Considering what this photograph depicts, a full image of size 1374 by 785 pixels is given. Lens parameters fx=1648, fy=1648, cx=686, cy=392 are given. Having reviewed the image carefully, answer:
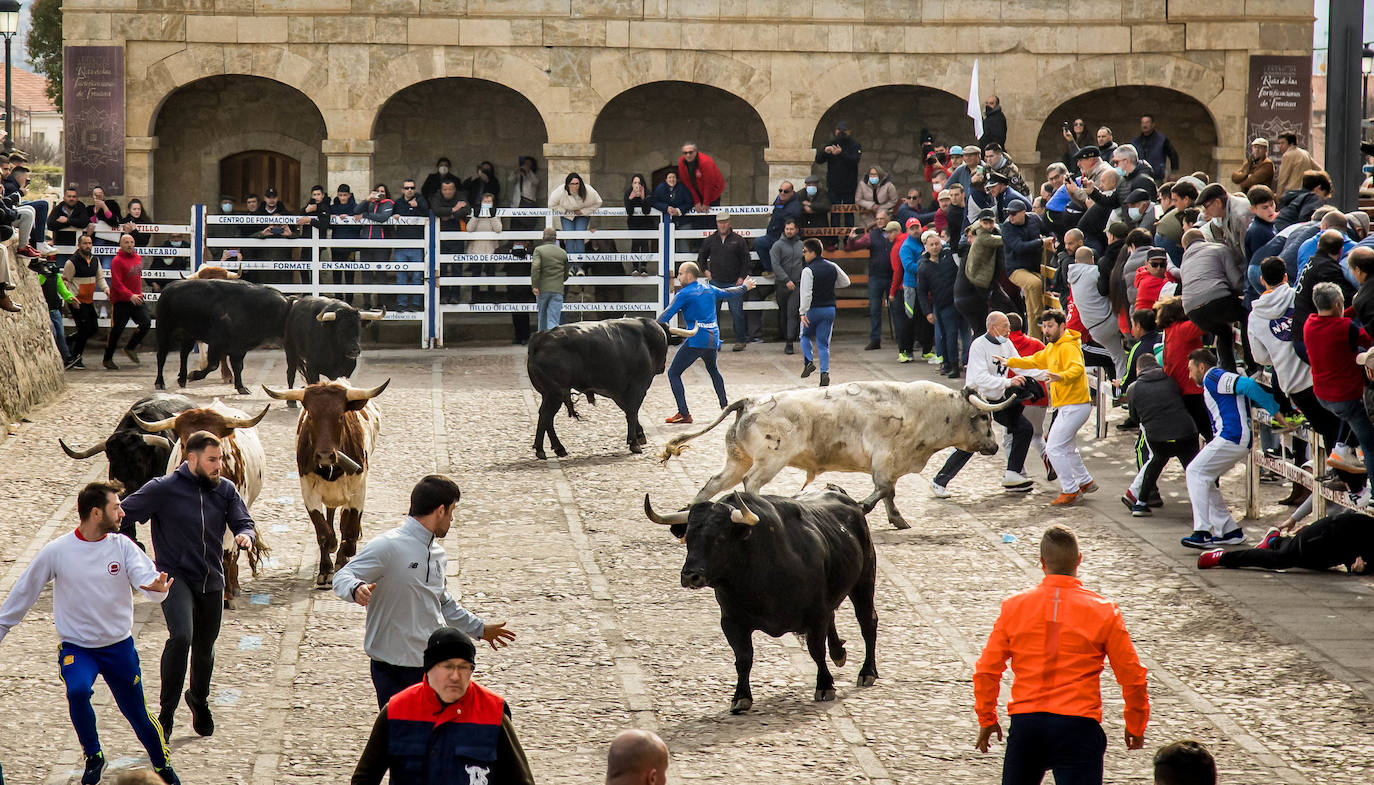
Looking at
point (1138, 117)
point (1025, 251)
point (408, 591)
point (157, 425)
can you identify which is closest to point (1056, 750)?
point (408, 591)

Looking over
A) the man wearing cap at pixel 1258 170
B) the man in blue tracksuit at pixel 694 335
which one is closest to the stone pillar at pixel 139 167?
the man in blue tracksuit at pixel 694 335

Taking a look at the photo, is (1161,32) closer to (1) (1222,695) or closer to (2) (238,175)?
(2) (238,175)

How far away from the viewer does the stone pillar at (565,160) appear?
26500 mm

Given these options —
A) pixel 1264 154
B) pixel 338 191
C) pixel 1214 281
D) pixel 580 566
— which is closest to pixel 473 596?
pixel 580 566

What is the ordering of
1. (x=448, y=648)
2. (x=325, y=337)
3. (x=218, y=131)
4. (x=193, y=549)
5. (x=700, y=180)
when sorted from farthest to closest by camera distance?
(x=218, y=131) → (x=700, y=180) → (x=325, y=337) → (x=193, y=549) → (x=448, y=648)

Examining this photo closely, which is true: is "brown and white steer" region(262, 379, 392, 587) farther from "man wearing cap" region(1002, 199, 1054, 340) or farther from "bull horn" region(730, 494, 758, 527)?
"man wearing cap" region(1002, 199, 1054, 340)

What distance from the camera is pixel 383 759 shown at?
560 cm

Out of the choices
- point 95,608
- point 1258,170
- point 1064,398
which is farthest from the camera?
point 1258,170

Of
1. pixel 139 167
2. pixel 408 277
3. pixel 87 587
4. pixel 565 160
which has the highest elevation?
pixel 565 160

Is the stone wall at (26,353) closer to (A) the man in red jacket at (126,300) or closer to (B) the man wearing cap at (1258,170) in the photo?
(A) the man in red jacket at (126,300)

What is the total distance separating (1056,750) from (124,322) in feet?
60.2

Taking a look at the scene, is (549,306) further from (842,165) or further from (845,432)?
(845,432)

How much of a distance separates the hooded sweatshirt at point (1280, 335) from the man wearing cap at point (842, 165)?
13849mm

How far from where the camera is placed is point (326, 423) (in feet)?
→ 38.7
